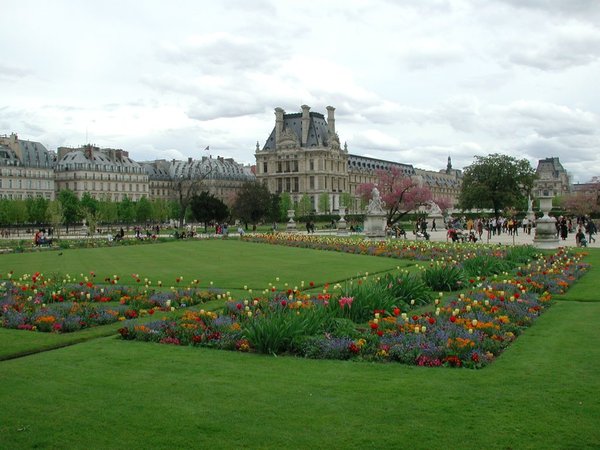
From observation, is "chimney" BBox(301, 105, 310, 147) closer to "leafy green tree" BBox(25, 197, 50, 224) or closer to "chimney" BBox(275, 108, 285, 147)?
"chimney" BBox(275, 108, 285, 147)

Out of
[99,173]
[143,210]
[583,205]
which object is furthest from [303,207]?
[583,205]

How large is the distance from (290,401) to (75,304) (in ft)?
25.5

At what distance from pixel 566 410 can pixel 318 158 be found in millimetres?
121565

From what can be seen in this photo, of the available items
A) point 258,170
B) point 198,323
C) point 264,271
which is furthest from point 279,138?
point 198,323

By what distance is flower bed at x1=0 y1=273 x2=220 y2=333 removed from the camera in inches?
495

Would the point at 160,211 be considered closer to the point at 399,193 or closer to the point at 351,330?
the point at 399,193

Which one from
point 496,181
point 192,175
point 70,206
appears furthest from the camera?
point 192,175

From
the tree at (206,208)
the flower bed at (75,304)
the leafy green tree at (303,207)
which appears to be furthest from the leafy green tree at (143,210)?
the flower bed at (75,304)

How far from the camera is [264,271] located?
22359 mm

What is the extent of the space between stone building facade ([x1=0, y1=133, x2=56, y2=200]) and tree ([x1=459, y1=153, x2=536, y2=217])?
65053 millimetres

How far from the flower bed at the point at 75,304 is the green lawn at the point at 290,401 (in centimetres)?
222

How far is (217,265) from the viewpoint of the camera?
82.0ft

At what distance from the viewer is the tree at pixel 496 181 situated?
84.5m

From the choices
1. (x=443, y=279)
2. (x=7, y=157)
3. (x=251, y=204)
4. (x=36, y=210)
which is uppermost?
(x=7, y=157)
